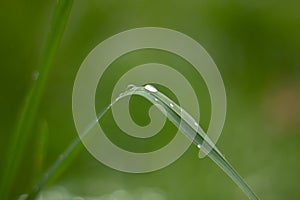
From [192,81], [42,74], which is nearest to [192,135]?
[42,74]

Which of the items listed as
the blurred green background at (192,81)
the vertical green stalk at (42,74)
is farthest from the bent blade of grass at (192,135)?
the blurred green background at (192,81)

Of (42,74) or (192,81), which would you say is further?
(192,81)

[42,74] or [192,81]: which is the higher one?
[42,74]

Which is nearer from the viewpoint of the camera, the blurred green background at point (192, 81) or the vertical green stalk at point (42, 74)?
the vertical green stalk at point (42, 74)

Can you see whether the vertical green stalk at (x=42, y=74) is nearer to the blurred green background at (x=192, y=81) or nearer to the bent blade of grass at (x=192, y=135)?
the bent blade of grass at (x=192, y=135)

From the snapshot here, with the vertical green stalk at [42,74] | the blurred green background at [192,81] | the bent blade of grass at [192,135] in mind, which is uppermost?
the vertical green stalk at [42,74]

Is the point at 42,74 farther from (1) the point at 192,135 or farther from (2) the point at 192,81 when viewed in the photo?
(2) the point at 192,81

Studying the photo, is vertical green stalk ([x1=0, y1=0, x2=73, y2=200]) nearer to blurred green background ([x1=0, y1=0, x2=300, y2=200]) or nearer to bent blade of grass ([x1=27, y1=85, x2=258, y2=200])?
bent blade of grass ([x1=27, y1=85, x2=258, y2=200])

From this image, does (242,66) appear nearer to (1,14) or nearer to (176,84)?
(176,84)

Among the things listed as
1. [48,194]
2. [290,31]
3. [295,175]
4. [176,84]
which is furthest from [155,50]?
[48,194]
